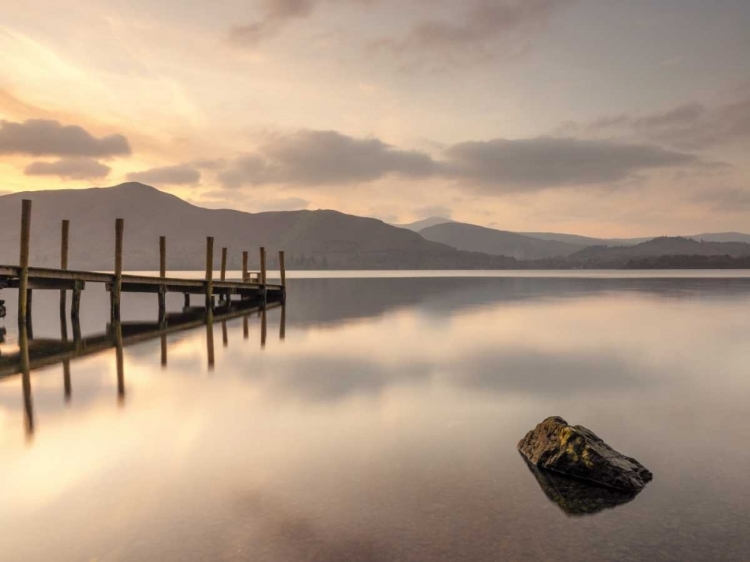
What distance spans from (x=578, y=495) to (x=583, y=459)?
0.67 meters

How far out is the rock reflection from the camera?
6.79m

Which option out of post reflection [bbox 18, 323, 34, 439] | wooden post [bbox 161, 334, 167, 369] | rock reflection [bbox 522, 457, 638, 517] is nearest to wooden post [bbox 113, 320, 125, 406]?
wooden post [bbox 161, 334, 167, 369]

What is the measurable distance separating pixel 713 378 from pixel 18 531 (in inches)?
655

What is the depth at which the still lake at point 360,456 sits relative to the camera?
591 centimetres

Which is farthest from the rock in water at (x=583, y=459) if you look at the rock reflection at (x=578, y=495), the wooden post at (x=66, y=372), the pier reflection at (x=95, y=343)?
the wooden post at (x=66, y=372)

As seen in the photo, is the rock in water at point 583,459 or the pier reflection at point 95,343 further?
the pier reflection at point 95,343

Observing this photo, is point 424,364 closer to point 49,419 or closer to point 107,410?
point 107,410

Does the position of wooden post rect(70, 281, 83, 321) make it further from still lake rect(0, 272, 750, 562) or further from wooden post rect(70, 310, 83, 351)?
still lake rect(0, 272, 750, 562)

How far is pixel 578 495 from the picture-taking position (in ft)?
23.4

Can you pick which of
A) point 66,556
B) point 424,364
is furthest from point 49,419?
point 424,364

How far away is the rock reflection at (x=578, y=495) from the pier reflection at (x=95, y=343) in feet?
28.9

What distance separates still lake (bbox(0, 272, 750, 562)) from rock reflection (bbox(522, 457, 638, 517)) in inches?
3.2

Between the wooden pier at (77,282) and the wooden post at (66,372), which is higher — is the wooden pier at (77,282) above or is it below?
above

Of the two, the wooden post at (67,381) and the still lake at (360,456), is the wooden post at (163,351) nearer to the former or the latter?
the still lake at (360,456)
